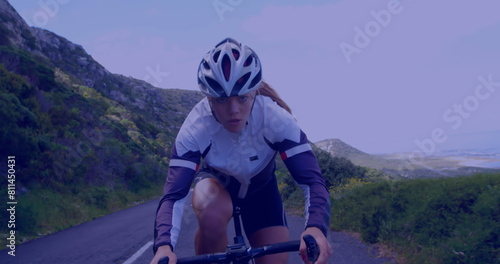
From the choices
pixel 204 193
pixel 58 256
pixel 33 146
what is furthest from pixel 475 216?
pixel 33 146

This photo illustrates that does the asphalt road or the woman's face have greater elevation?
the woman's face

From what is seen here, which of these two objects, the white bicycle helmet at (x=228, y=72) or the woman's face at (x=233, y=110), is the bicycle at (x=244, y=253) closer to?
Result: the woman's face at (x=233, y=110)

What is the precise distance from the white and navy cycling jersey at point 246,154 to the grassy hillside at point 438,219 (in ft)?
10.2

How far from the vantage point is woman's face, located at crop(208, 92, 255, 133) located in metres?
2.52

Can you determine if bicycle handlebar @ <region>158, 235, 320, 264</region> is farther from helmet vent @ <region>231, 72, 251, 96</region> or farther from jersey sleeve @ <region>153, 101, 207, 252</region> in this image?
helmet vent @ <region>231, 72, 251, 96</region>

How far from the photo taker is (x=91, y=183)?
670 inches

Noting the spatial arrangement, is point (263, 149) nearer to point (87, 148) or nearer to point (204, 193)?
point (204, 193)

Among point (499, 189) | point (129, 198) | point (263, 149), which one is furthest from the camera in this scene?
point (129, 198)

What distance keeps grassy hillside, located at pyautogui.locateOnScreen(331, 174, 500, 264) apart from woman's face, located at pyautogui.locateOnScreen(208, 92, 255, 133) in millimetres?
3467

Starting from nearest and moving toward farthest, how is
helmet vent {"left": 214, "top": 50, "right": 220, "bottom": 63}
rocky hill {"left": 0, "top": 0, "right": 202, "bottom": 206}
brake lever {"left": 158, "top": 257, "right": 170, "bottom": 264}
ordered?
1. brake lever {"left": 158, "top": 257, "right": 170, "bottom": 264}
2. helmet vent {"left": 214, "top": 50, "right": 220, "bottom": 63}
3. rocky hill {"left": 0, "top": 0, "right": 202, "bottom": 206}

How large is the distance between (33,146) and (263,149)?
11.9 m

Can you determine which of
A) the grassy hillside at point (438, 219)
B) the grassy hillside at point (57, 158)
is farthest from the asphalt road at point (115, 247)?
the grassy hillside at point (57, 158)

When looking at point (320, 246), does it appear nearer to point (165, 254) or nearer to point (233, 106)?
point (165, 254)

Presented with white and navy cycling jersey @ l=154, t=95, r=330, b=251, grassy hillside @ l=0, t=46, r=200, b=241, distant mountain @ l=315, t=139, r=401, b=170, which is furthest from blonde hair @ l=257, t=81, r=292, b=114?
distant mountain @ l=315, t=139, r=401, b=170
